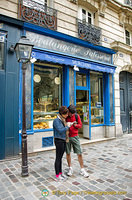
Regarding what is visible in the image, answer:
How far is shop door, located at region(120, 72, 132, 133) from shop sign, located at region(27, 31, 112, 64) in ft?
7.17

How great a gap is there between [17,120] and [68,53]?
3.48m

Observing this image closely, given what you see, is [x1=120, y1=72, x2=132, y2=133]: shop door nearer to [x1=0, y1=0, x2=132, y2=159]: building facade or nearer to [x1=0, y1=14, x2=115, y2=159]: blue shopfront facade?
[x1=0, y1=0, x2=132, y2=159]: building facade

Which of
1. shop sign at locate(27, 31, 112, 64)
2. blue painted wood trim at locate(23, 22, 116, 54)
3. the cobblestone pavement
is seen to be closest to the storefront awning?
shop sign at locate(27, 31, 112, 64)

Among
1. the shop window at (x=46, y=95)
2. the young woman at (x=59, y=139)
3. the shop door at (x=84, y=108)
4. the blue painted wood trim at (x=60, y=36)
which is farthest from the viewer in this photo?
the shop door at (x=84, y=108)

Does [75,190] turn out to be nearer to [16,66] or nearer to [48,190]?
[48,190]

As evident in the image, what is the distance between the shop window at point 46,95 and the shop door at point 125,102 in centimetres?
448


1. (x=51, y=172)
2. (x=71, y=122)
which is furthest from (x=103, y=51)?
(x=51, y=172)

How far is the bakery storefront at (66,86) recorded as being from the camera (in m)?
5.60

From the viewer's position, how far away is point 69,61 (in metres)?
6.19

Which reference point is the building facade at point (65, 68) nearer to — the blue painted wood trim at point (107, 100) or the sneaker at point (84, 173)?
the blue painted wood trim at point (107, 100)

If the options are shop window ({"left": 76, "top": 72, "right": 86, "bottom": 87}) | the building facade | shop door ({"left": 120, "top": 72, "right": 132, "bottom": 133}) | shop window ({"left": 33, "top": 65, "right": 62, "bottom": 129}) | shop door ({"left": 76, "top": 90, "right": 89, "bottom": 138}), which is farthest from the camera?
shop door ({"left": 120, "top": 72, "right": 132, "bottom": 133})

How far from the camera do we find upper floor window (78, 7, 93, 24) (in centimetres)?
761

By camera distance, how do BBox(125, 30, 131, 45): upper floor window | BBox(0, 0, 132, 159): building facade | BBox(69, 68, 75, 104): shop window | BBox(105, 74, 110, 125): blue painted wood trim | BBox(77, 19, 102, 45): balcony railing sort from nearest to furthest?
BBox(0, 0, 132, 159): building facade → BBox(69, 68, 75, 104): shop window → BBox(77, 19, 102, 45): balcony railing → BBox(105, 74, 110, 125): blue painted wood trim → BBox(125, 30, 131, 45): upper floor window

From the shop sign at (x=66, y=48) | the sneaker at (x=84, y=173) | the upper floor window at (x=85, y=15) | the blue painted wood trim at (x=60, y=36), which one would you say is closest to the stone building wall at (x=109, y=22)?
the upper floor window at (x=85, y=15)
